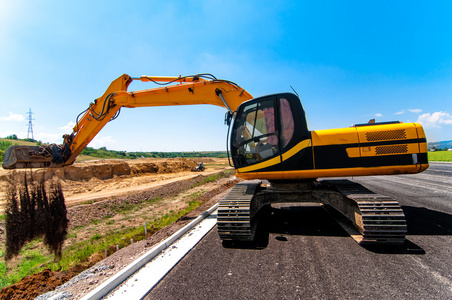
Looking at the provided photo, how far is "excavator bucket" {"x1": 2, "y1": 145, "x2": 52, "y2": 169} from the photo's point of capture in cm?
624

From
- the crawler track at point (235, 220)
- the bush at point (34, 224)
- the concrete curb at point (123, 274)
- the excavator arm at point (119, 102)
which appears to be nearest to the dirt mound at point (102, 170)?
the bush at point (34, 224)

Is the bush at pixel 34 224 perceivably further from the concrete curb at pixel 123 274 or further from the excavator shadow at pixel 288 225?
the excavator shadow at pixel 288 225

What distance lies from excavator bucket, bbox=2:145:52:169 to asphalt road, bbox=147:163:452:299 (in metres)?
5.98

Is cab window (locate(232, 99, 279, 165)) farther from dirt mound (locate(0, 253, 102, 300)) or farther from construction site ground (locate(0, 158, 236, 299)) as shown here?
dirt mound (locate(0, 253, 102, 300))

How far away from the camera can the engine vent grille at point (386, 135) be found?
14.1ft

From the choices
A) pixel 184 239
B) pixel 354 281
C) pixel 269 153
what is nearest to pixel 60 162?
pixel 184 239

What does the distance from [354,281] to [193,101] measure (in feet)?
19.7

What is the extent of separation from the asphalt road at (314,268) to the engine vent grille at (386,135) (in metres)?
1.94

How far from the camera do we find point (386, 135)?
14.2ft

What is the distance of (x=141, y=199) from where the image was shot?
11789 millimetres

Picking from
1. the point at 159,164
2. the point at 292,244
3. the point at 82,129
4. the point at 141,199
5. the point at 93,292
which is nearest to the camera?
the point at 93,292

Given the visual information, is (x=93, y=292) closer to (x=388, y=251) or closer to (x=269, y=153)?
(x=269, y=153)

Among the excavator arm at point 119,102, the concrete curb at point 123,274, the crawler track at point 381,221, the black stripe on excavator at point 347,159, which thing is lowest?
the concrete curb at point 123,274

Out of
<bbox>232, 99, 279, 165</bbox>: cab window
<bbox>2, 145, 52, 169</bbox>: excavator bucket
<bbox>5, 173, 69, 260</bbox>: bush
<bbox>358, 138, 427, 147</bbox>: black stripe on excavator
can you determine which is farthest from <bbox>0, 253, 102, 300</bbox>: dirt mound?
<bbox>358, 138, 427, 147</bbox>: black stripe on excavator
